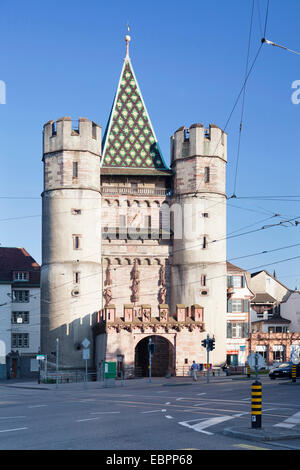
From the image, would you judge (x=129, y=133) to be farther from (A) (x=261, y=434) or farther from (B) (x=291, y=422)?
(A) (x=261, y=434)

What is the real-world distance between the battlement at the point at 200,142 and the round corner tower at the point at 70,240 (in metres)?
7.70

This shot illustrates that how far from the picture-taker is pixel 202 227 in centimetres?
6500

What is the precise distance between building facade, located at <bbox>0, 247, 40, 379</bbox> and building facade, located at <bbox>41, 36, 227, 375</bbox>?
13670 millimetres

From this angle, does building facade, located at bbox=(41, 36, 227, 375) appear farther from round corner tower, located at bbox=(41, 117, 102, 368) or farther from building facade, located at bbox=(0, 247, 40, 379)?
Result: building facade, located at bbox=(0, 247, 40, 379)

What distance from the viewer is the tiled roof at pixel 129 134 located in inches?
2749

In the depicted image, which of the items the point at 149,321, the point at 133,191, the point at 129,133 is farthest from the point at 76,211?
the point at 149,321

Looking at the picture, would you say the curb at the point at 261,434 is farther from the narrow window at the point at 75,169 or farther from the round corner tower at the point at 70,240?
the narrow window at the point at 75,169

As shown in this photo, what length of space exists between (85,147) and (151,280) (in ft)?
44.2

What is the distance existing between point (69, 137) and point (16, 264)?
73.0ft

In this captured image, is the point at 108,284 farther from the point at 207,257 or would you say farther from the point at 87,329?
the point at 207,257

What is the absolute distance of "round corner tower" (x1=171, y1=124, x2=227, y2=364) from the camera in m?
64.5

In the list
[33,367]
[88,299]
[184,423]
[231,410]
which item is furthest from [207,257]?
[184,423]

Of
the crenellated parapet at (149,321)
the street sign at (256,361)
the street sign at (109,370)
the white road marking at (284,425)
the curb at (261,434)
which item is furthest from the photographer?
the crenellated parapet at (149,321)

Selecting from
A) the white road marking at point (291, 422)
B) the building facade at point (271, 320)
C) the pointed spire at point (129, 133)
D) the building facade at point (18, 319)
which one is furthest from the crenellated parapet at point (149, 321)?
the white road marking at point (291, 422)
